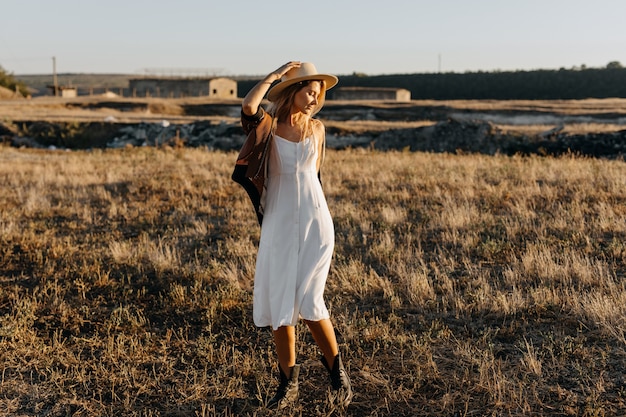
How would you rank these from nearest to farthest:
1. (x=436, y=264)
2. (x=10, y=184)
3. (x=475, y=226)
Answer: (x=436, y=264) < (x=475, y=226) < (x=10, y=184)

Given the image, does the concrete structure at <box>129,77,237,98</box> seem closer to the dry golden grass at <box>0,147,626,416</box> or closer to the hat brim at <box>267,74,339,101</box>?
the dry golden grass at <box>0,147,626,416</box>

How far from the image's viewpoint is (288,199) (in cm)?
338

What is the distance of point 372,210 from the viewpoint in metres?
9.03

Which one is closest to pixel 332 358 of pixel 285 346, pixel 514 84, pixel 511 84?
pixel 285 346

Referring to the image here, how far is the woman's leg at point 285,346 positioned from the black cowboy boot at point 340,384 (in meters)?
0.25

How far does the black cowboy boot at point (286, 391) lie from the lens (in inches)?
139

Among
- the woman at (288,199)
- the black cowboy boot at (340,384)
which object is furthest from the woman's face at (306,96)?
the black cowboy boot at (340,384)

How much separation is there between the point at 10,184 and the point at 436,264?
31.2 feet

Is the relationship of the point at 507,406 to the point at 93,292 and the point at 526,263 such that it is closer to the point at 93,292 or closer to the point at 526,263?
the point at 526,263

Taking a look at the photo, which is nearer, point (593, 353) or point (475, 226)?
point (593, 353)

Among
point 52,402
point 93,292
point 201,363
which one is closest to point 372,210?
point 93,292

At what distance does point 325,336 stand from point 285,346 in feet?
0.85

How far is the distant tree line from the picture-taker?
72500 millimetres

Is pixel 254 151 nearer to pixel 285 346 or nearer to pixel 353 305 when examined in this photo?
pixel 285 346
